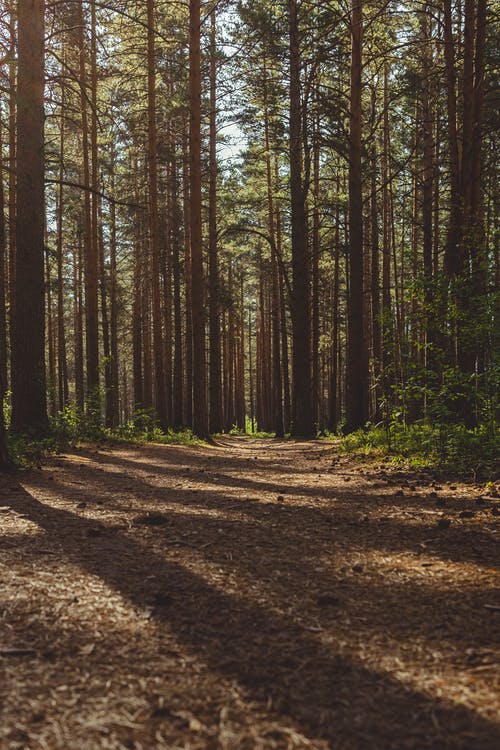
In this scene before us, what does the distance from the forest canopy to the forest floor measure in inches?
101

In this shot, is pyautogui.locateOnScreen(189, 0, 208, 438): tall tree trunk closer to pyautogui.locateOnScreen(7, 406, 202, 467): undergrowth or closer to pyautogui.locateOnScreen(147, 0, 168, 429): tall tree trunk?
pyautogui.locateOnScreen(7, 406, 202, 467): undergrowth

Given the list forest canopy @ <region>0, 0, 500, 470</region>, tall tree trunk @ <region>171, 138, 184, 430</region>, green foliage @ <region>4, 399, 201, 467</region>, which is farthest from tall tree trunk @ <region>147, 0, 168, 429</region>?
green foliage @ <region>4, 399, 201, 467</region>

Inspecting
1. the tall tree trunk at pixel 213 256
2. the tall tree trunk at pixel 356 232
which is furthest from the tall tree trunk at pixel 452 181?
the tall tree trunk at pixel 213 256

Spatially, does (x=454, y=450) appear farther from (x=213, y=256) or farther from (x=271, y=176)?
(x=271, y=176)

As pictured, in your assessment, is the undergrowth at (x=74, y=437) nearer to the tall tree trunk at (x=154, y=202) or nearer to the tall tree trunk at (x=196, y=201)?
the tall tree trunk at (x=196, y=201)

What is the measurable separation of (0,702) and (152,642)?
1.91ft

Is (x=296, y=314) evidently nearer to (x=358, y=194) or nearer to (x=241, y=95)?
(x=358, y=194)

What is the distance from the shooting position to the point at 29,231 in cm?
882

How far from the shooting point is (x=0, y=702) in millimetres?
1566

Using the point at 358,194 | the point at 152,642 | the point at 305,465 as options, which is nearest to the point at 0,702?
the point at 152,642

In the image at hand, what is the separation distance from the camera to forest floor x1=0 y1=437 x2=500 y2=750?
1.48 m

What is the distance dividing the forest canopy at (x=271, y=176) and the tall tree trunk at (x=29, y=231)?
26 mm

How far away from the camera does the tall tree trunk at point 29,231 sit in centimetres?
850

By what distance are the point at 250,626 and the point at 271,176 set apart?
2411 cm
